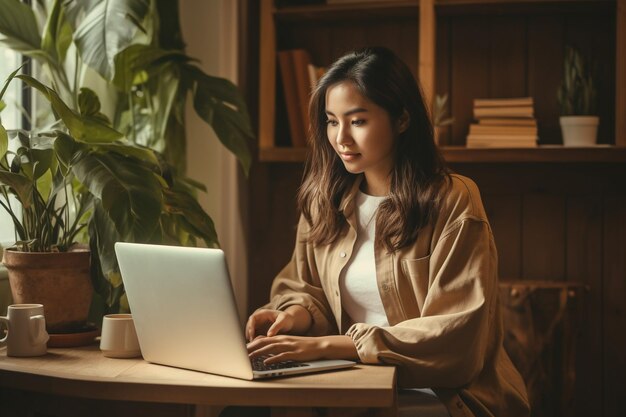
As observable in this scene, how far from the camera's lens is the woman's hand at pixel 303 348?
1531mm

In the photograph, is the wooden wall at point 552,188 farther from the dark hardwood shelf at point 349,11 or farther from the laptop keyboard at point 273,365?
the laptop keyboard at point 273,365

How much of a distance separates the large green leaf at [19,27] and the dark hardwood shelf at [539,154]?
4.52 feet

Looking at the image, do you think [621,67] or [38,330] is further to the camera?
[621,67]

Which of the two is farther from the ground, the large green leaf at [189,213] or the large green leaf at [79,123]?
the large green leaf at [79,123]

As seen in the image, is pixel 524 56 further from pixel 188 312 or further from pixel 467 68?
pixel 188 312

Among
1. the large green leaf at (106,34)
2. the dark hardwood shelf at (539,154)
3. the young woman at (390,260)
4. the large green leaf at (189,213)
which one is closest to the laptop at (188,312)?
the young woman at (390,260)

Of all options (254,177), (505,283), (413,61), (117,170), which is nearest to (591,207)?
(505,283)

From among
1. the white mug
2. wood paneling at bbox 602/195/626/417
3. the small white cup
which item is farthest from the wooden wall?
the white mug

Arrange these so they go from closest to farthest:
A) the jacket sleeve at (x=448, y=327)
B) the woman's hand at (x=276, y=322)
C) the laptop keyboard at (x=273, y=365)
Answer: the laptop keyboard at (x=273, y=365)
the jacket sleeve at (x=448, y=327)
the woman's hand at (x=276, y=322)

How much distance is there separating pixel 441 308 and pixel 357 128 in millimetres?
467

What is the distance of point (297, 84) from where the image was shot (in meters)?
2.99

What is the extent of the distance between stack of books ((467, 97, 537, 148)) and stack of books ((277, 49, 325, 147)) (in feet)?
1.97

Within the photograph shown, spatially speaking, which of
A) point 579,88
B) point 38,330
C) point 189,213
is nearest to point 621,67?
point 579,88

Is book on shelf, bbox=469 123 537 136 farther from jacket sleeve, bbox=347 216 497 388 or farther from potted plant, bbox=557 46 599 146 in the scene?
jacket sleeve, bbox=347 216 497 388
